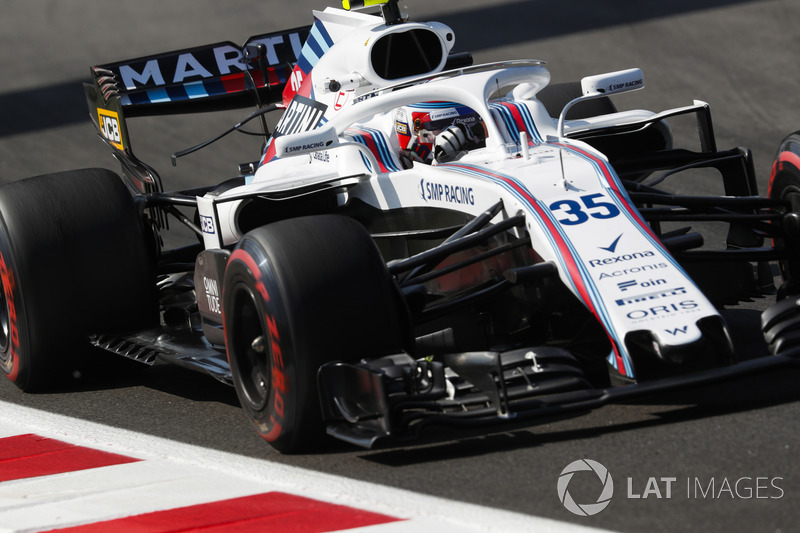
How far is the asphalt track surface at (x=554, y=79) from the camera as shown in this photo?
4.16m

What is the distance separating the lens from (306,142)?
5891mm

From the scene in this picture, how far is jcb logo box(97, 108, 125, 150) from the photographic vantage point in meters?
7.99

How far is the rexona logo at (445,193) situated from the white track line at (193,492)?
1624 mm

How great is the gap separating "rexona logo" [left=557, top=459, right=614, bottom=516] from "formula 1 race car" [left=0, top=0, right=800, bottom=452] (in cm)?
24

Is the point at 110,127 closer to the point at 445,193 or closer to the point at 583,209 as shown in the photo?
the point at 445,193

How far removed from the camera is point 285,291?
4.76m

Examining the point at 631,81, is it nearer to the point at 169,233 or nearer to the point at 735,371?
the point at 735,371


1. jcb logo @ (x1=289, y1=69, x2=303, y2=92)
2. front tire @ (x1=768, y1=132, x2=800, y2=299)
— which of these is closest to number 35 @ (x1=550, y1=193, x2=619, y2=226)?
front tire @ (x1=768, y1=132, x2=800, y2=299)

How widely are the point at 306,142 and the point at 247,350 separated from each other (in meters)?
1.16

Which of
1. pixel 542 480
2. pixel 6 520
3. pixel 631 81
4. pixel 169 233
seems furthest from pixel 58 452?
pixel 169 233

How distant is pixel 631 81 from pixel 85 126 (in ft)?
32.2

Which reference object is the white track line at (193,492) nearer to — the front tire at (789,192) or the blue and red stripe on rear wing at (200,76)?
the front tire at (789,192)

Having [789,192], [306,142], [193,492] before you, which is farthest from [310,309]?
[789,192]

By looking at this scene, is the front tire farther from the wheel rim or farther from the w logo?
the wheel rim
